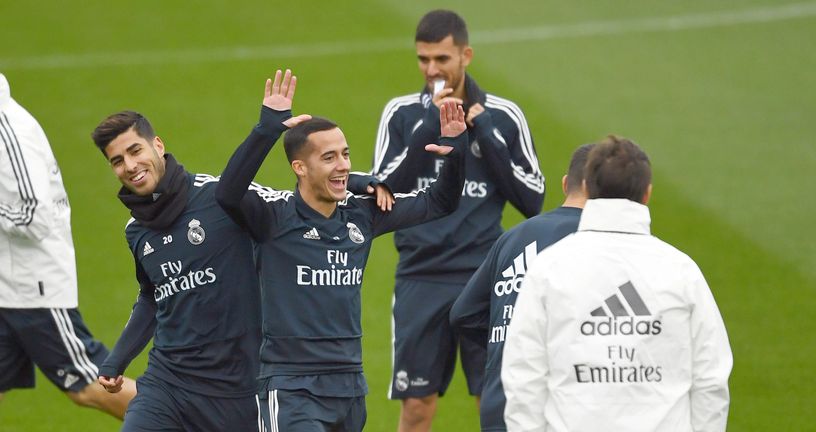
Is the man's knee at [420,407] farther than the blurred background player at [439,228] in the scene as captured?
Yes

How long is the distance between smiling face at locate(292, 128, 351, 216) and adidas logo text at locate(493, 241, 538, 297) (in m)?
→ 0.98

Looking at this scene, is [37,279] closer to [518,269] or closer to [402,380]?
[402,380]

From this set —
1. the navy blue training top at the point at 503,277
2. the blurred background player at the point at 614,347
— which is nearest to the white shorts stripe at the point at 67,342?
the navy blue training top at the point at 503,277

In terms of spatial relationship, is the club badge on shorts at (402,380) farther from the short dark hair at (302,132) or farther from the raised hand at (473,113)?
the short dark hair at (302,132)

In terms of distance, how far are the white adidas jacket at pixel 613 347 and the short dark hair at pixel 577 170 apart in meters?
0.71

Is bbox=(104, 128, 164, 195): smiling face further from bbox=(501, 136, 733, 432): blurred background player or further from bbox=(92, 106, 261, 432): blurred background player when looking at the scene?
bbox=(501, 136, 733, 432): blurred background player

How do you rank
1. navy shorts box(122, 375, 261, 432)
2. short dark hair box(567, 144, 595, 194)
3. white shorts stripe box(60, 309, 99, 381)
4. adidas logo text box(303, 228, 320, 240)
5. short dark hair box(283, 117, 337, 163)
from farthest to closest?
white shorts stripe box(60, 309, 99, 381), navy shorts box(122, 375, 261, 432), short dark hair box(283, 117, 337, 163), adidas logo text box(303, 228, 320, 240), short dark hair box(567, 144, 595, 194)

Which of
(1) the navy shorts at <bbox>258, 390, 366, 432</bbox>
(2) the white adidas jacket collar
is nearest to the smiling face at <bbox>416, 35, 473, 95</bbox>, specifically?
(1) the navy shorts at <bbox>258, 390, 366, 432</bbox>

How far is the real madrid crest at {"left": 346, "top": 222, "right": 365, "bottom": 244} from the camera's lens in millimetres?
6664

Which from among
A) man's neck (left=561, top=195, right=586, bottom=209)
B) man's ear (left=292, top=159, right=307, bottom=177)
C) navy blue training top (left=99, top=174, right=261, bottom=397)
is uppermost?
man's ear (left=292, top=159, right=307, bottom=177)

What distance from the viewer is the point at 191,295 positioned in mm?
6805

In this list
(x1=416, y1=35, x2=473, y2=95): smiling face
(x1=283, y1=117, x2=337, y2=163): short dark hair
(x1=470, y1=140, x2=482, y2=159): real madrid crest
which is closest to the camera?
(x1=283, y1=117, x2=337, y2=163): short dark hair

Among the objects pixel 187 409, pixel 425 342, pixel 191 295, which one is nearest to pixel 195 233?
pixel 191 295

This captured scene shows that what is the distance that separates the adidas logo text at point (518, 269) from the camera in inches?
234
